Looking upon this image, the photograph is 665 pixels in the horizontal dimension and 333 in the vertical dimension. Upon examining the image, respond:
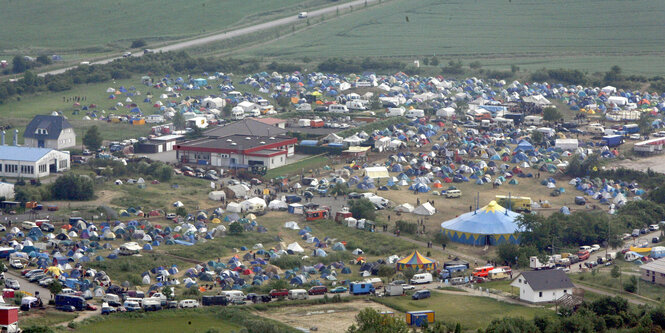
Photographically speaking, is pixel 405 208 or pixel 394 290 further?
pixel 405 208

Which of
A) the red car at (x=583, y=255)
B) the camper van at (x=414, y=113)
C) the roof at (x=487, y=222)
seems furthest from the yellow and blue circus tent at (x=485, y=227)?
the camper van at (x=414, y=113)

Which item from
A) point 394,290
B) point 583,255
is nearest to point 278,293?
point 394,290

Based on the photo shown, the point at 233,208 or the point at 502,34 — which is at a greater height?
the point at 502,34

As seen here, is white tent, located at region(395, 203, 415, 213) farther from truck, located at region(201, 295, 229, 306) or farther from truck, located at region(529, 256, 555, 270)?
truck, located at region(201, 295, 229, 306)

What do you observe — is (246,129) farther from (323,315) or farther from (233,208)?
(323,315)

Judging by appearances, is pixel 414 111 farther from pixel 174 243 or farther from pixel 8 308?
pixel 8 308

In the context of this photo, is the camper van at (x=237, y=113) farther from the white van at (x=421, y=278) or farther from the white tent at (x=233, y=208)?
the white van at (x=421, y=278)
